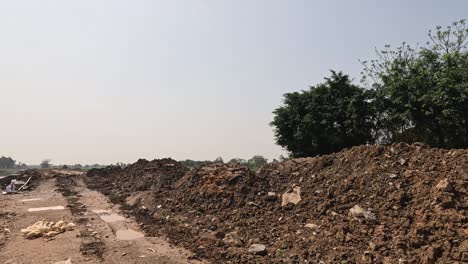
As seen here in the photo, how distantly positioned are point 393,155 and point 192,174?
20.5 ft

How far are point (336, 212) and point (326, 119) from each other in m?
13.6

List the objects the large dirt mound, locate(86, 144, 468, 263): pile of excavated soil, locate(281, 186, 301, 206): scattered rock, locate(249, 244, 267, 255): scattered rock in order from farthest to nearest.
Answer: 1. the large dirt mound
2. locate(281, 186, 301, 206): scattered rock
3. locate(249, 244, 267, 255): scattered rock
4. locate(86, 144, 468, 263): pile of excavated soil

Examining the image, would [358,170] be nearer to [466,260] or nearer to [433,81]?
[466,260]

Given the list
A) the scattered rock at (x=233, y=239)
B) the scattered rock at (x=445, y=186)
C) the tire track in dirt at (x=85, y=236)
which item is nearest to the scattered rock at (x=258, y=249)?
the scattered rock at (x=233, y=239)

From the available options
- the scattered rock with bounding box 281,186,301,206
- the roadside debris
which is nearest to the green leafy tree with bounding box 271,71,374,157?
the scattered rock with bounding box 281,186,301,206

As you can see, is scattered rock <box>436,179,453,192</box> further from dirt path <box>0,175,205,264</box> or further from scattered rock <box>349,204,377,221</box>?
dirt path <box>0,175,205,264</box>

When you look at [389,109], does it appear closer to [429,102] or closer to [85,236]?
[429,102]

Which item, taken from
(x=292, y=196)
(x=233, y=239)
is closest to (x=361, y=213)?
(x=292, y=196)

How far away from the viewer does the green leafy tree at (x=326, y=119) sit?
1986 centimetres

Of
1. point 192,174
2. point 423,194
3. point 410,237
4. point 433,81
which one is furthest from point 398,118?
point 410,237

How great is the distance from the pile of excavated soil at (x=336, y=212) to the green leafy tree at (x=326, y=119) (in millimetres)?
10305

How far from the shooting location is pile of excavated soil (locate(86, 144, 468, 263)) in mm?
5469

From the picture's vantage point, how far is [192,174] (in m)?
12.2

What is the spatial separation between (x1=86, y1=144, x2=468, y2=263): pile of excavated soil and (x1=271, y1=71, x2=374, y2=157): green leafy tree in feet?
33.8
